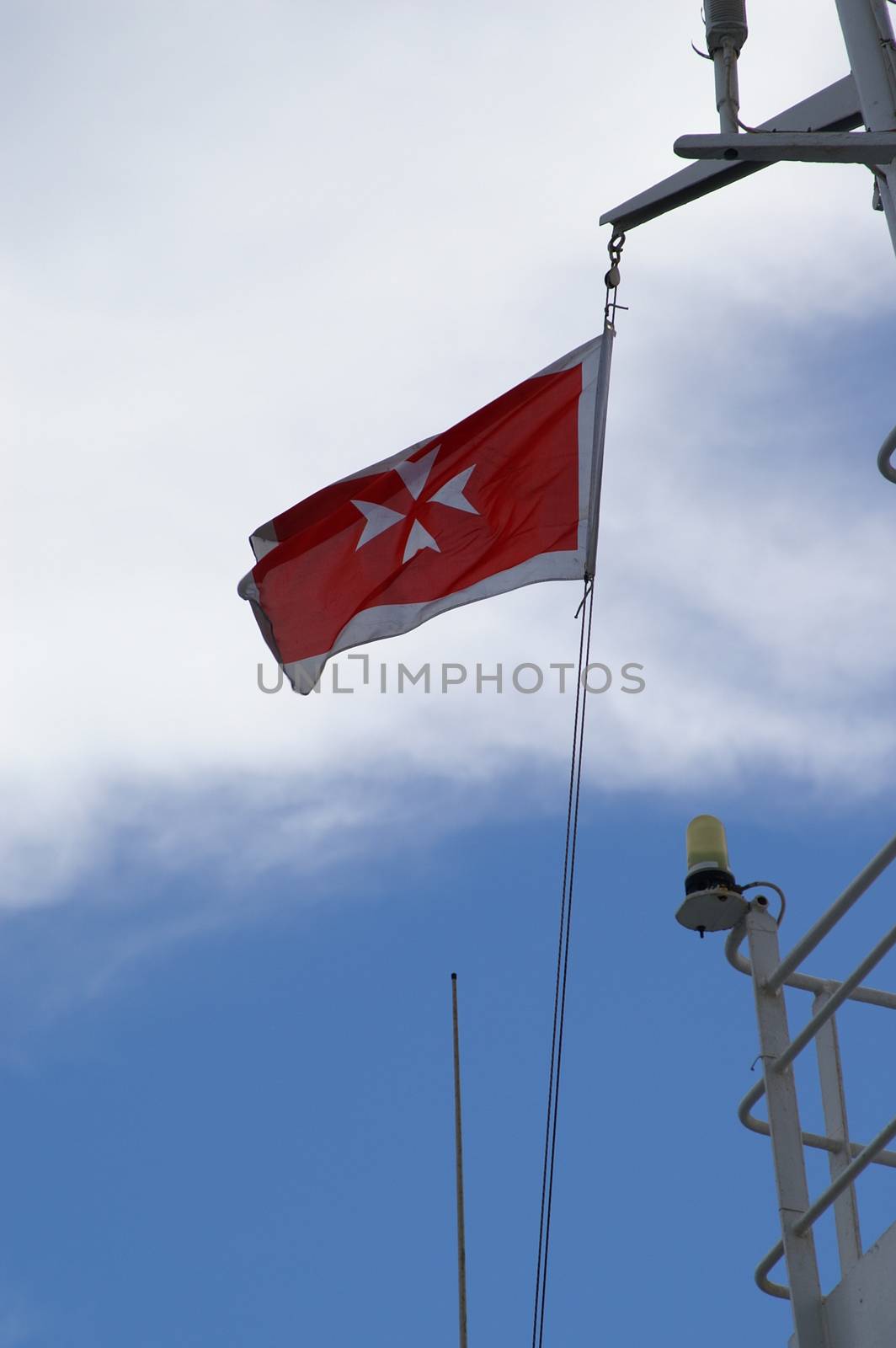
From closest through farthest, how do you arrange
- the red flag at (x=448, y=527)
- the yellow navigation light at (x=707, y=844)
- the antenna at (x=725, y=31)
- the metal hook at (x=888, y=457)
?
1. the metal hook at (x=888, y=457)
2. the yellow navigation light at (x=707, y=844)
3. the antenna at (x=725, y=31)
4. the red flag at (x=448, y=527)

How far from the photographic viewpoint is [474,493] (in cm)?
1258

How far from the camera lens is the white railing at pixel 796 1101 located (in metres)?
6.29

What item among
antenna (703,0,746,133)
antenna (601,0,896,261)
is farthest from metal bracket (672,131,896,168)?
antenna (703,0,746,133)

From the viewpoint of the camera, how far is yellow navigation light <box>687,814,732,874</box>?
7469mm

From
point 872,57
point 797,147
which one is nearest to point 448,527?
point 872,57

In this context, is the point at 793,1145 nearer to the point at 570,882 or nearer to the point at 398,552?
the point at 570,882

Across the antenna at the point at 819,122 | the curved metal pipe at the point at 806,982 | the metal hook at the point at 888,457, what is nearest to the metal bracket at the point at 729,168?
the antenna at the point at 819,122

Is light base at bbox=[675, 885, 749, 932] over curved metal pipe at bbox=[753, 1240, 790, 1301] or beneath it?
over

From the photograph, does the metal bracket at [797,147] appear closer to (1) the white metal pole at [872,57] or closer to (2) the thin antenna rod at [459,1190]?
(1) the white metal pole at [872,57]

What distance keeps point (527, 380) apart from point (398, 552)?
1.47m

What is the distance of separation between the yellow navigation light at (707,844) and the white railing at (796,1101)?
11.8 inches

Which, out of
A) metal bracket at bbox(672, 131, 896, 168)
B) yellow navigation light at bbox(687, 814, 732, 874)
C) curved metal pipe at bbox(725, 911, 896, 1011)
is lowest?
curved metal pipe at bbox(725, 911, 896, 1011)

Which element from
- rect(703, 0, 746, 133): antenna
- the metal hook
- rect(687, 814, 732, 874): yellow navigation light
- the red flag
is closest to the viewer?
the metal hook

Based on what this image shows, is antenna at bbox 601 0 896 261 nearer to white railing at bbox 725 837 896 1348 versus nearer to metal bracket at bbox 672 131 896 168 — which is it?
metal bracket at bbox 672 131 896 168
